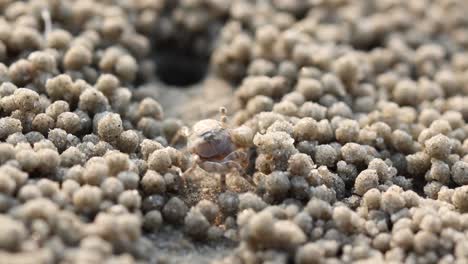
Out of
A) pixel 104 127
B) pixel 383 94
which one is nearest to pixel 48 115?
pixel 104 127

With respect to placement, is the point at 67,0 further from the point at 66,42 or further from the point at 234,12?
the point at 234,12

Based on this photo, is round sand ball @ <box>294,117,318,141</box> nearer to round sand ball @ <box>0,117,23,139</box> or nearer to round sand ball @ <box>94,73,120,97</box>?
round sand ball @ <box>94,73,120,97</box>

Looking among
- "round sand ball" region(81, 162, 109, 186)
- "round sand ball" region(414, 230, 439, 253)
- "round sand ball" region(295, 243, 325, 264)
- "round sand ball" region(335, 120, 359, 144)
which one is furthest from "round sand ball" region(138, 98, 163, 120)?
"round sand ball" region(414, 230, 439, 253)

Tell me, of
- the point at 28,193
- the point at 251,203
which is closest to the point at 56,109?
the point at 28,193

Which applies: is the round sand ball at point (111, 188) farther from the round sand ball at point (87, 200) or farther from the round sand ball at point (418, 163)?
the round sand ball at point (418, 163)

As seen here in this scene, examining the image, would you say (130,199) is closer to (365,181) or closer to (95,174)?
(95,174)

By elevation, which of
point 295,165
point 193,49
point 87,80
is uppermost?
point 193,49

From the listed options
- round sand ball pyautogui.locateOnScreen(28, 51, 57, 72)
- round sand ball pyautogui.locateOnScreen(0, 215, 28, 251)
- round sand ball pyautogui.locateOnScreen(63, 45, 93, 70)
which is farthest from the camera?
round sand ball pyautogui.locateOnScreen(63, 45, 93, 70)
